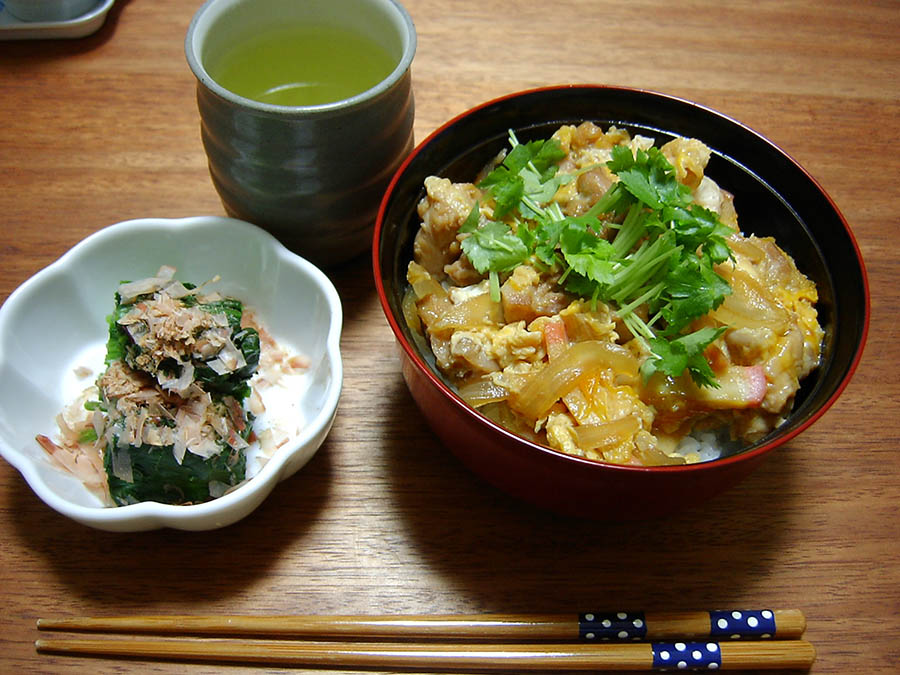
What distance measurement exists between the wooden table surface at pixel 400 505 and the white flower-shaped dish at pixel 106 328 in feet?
0.36

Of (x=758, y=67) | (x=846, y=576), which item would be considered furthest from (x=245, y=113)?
(x=758, y=67)

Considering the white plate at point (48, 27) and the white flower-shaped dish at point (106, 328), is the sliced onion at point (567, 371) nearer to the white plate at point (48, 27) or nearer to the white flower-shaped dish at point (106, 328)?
the white flower-shaped dish at point (106, 328)

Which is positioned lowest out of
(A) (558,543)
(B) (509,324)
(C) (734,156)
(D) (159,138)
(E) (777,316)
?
(A) (558,543)

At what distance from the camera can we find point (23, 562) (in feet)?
4.90

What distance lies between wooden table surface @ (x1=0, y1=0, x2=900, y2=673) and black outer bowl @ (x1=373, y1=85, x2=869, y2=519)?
0.16 metres

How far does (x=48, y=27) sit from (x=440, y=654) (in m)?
2.20

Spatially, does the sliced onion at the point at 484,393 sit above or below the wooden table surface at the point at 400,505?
above

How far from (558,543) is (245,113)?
43.4 inches

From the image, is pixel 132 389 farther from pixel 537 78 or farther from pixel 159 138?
pixel 537 78

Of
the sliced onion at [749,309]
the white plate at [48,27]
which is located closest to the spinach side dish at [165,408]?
the sliced onion at [749,309]

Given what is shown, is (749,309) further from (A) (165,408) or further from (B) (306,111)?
(A) (165,408)

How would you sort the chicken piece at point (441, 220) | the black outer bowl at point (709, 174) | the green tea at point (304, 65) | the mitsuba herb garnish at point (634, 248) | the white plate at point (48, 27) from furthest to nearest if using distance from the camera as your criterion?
the white plate at point (48, 27), the green tea at point (304, 65), the chicken piece at point (441, 220), the mitsuba herb garnish at point (634, 248), the black outer bowl at point (709, 174)

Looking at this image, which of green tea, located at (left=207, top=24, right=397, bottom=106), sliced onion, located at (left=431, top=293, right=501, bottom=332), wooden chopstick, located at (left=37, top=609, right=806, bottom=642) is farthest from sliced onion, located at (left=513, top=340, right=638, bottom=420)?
green tea, located at (left=207, top=24, right=397, bottom=106)

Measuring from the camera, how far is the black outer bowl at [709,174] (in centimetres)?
131
